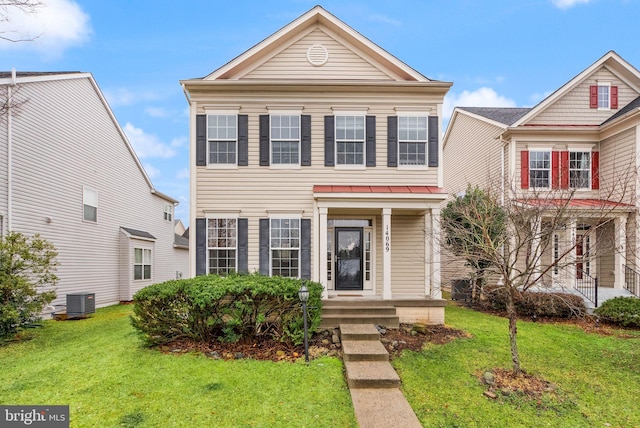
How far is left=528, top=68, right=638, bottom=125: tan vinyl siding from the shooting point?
531 inches

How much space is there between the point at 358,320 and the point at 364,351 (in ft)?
5.66

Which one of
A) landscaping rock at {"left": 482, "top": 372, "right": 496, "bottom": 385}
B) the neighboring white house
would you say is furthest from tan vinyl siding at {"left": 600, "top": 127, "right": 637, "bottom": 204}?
the neighboring white house

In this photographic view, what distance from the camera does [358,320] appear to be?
7.88 m

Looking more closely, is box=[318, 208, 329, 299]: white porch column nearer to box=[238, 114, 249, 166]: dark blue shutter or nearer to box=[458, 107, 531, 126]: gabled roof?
box=[238, 114, 249, 166]: dark blue shutter

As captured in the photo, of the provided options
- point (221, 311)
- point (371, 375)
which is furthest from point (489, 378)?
point (221, 311)

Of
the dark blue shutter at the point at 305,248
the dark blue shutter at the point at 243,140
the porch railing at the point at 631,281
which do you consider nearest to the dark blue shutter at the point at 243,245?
the dark blue shutter at the point at 305,248

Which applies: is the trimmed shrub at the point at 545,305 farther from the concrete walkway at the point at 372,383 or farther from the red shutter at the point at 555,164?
the red shutter at the point at 555,164

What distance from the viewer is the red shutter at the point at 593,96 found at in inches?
534

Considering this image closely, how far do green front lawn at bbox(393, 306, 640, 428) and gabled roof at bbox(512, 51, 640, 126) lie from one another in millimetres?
8554

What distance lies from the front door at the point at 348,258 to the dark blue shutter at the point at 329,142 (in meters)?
1.99

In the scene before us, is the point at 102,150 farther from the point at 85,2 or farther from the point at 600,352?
the point at 600,352

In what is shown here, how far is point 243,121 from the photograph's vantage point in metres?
9.62

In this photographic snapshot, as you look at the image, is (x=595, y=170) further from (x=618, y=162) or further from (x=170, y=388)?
(x=170, y=388)

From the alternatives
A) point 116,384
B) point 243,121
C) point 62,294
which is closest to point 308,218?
point 243,121
